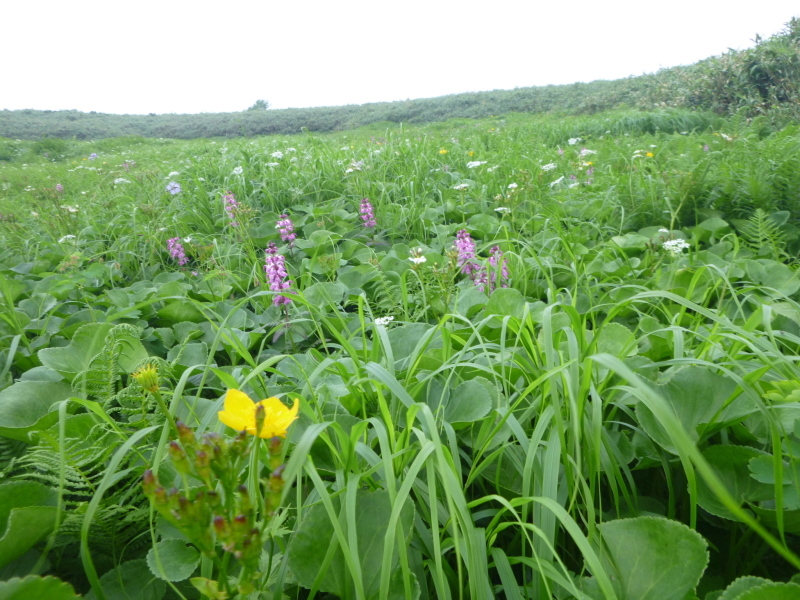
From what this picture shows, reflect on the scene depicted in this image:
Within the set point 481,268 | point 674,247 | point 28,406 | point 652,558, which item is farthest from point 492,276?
point 28,406

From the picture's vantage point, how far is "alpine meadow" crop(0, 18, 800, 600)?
69cm

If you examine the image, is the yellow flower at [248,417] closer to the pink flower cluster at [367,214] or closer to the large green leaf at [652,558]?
the large green leaf at [652,558]

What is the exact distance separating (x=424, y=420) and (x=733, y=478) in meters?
0.57

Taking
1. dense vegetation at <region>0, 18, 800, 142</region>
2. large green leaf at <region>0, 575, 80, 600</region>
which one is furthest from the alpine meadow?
dense vegetation at <region>0, 18, 800, 142</region>

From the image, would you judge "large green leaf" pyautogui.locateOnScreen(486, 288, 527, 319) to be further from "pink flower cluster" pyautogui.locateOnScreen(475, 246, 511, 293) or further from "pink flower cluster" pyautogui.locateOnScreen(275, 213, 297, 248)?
"pink flower cluster" pyautogui.locateOnScreen(275, 213, 297, 248)

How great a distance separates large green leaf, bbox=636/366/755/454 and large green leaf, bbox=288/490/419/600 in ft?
1.71

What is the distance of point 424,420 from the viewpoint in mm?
860

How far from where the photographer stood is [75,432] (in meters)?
0.95

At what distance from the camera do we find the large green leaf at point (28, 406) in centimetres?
97

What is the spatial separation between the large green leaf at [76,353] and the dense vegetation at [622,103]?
2.62 metres

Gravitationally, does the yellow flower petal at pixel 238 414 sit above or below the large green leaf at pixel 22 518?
above

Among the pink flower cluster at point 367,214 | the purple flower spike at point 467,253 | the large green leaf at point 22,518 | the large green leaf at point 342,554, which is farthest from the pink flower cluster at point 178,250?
the large green leaf at point 342,554

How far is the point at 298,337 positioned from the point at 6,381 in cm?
85

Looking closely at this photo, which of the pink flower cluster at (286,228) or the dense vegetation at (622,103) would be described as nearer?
the pink flower cluster at (286,228)
